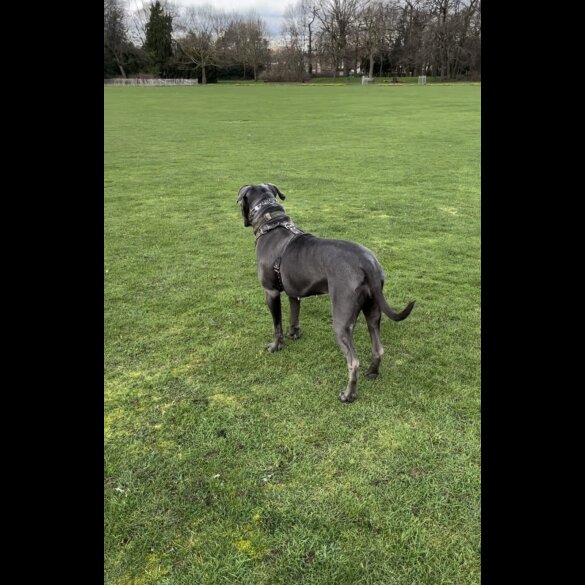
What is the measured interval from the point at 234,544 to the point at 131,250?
5.34 meters

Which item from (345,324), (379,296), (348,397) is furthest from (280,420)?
(379,296)

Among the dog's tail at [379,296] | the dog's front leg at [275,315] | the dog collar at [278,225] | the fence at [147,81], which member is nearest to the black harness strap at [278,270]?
the dog's front leg at [275,315]

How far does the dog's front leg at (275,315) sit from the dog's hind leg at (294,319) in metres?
0.22

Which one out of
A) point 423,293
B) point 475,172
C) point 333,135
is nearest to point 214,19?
point 333,135

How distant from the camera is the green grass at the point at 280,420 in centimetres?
250

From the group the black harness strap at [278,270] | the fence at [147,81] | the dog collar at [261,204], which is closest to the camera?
the black harness strap at [278,270]

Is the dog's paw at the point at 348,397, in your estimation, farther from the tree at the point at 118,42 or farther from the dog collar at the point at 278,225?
the tree at the point at 118,42

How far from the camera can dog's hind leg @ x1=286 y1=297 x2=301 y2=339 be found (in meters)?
4.55

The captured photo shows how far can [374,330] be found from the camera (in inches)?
150

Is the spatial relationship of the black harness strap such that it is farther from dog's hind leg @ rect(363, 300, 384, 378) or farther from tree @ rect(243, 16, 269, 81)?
tree @ rect(243, 16, 269, 81)

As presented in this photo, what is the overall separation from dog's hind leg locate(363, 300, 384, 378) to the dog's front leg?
85cm

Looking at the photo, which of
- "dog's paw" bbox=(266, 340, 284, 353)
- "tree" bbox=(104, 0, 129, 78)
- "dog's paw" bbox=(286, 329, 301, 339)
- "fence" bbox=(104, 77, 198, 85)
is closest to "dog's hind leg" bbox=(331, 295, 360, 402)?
"dog's paw" bbox=(266, 340, 284, 353)
